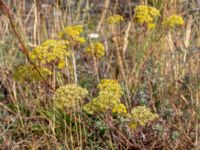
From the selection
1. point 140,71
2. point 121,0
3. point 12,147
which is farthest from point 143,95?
point 121,0

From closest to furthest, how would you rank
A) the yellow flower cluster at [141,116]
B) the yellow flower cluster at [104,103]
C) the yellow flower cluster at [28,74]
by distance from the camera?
the yellow flower cluster at [104,103], the yellow flower cluster at [141,116], the yellow flower cluster at [28,74]

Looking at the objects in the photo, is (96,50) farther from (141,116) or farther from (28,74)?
(141,116)

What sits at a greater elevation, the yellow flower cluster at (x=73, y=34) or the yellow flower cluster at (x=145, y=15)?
the yellow flower cluster at (x=145, y=15)

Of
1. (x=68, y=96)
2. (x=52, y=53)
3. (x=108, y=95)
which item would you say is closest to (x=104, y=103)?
(x=108, y=95)

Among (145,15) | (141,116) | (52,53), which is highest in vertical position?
(145,15)

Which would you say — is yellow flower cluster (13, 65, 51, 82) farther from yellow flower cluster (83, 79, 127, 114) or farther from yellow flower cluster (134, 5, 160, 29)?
yellow flower cluster (134, 5, 160, 29)

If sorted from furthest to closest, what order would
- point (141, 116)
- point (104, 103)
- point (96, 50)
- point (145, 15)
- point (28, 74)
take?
1. point (96, 50)
2. point (145, 15)
3. point (28, 74)
4. point (141, 116)
5. point (104, 103)

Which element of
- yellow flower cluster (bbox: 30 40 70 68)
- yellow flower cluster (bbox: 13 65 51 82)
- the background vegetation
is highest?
yellow flower cluster (bbox: 30 40 70 68)

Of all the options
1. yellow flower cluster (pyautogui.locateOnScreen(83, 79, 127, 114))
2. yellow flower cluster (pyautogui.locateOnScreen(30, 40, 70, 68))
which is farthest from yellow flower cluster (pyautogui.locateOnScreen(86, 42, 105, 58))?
yellow flower cluster (pyautogui.locateOnScreen(83, 79, 127, 114))

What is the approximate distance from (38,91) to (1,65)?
0.36 m

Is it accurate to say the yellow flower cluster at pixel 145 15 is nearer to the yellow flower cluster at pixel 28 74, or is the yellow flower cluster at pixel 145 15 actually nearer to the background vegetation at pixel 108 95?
the background vegetation at pixel 108 95

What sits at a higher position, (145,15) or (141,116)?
(145,15)

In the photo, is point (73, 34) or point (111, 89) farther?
point (73, 34)

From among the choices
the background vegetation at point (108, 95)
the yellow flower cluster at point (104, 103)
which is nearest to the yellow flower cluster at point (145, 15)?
the background vegetation at point (108, 95)
